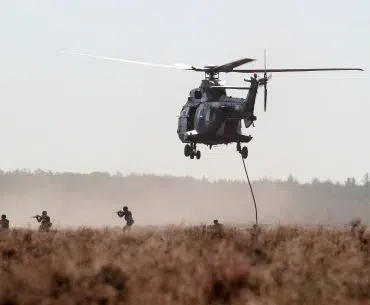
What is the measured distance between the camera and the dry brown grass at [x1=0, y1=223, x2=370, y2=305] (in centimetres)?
1041

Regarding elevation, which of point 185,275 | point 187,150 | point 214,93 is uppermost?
point 214,93

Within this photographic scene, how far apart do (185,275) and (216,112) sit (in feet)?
107

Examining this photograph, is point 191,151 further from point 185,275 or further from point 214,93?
point 185,275

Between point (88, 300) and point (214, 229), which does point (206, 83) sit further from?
point (88, 300)

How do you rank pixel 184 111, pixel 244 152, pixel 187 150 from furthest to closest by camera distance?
pixel 187 150, pixel 184 111, pixel 244 152

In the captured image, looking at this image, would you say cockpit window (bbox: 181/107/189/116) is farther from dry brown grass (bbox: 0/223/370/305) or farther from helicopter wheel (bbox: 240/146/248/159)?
dry brown grass (bbox: 0/223/370/305)

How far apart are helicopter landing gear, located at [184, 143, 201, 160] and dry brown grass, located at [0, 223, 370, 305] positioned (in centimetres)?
3051

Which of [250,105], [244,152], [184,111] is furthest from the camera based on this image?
[184,111]

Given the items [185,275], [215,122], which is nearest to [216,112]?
[215,122]

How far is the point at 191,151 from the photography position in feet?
153

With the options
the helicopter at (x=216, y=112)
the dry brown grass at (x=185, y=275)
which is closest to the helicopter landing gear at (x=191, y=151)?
the helicopter at (x=216, y=112)

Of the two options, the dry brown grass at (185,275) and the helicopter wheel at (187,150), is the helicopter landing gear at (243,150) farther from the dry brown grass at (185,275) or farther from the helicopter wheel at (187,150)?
the dry brown grass at (185,275)

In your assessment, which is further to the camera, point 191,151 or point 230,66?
point 191,151

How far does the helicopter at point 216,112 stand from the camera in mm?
43562
